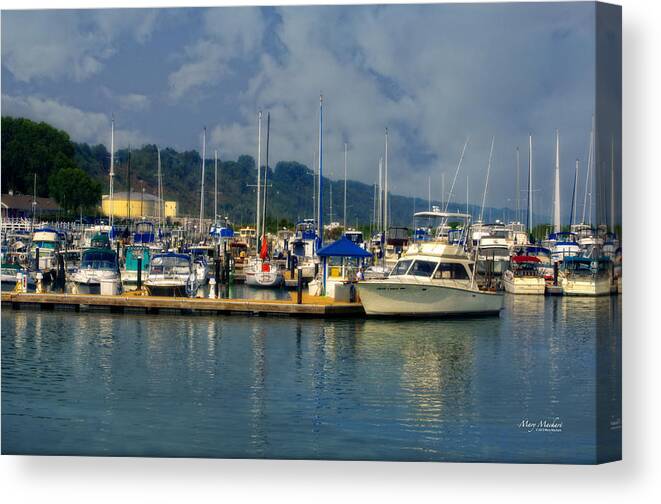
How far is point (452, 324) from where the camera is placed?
29594mm

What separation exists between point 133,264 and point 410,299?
1882cm

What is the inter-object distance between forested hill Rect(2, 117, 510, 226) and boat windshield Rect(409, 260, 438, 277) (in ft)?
16.0

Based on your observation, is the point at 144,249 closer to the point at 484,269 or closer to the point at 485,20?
the point at 484,269

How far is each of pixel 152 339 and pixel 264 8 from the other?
1225 cm

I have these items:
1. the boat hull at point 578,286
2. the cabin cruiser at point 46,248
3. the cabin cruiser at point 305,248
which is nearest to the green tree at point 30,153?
the cabin cruiser at point 46,248

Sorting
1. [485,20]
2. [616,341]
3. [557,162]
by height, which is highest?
[485,20]

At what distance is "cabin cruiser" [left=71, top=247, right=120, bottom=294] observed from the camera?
40.2 metres

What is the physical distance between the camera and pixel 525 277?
139ft

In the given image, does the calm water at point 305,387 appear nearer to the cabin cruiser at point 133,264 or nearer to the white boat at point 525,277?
the white boat at point 525,277

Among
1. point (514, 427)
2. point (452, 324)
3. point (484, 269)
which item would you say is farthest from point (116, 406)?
point (484, 269)

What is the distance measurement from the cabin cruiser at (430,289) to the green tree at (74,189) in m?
12.2

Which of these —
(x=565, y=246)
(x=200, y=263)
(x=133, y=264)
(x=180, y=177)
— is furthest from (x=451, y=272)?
(x=180, y=177)

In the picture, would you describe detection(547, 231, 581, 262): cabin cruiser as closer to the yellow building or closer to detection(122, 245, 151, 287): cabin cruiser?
detection(122, 245, 151, 287): cabin cruiser

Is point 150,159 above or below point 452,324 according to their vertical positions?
above
